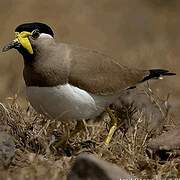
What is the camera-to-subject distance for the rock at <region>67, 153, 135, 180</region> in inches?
172

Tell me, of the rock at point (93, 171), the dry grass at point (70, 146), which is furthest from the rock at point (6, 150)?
the rock at point (93, 171)

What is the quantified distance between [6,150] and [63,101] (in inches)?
22.4

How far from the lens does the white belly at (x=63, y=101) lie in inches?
213

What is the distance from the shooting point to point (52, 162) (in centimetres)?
513

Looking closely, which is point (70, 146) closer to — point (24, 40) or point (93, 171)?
point (24, 40)

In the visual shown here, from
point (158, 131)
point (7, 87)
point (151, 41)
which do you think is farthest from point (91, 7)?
point (158, 131)

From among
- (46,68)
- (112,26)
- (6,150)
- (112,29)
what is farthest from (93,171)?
(112,26)

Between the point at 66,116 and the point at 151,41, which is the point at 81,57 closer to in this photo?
the point at 66,116

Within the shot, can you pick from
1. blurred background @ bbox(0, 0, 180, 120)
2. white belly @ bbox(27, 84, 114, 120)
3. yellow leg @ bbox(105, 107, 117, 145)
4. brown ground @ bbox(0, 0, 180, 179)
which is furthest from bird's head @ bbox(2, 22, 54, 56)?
blurred background @ bbox(0, 0, 180, 120)

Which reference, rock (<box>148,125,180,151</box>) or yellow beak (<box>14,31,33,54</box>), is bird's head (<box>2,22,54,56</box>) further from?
rock (<box>148,125,180,151</box>)

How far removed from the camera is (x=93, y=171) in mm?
4391

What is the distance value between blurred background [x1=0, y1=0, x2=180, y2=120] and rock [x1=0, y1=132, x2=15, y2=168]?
5699mm

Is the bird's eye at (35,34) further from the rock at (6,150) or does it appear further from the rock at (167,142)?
the rock at (167,142)

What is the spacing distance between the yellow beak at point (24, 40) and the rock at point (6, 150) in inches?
28.2
